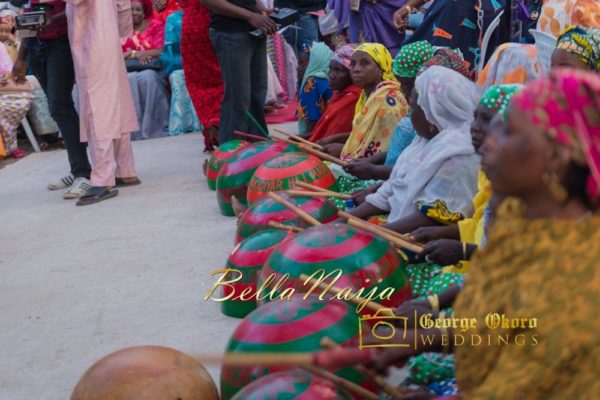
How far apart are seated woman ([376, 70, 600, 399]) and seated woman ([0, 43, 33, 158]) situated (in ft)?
28.5

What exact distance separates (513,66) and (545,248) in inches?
107

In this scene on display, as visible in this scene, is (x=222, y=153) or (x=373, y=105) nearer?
(x=373, y=105)

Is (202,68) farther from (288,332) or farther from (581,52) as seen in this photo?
(288,332)

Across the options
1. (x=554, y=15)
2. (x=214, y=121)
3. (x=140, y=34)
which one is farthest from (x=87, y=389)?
(x=140, y=34)

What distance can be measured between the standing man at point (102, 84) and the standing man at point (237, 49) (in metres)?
0.78

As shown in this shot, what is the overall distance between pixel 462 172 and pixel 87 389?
6.20 feet

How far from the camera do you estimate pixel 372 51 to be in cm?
573

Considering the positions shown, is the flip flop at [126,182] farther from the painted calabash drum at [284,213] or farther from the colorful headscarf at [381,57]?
the painted calabash drum at [284,213]

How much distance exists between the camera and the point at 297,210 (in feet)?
13.7

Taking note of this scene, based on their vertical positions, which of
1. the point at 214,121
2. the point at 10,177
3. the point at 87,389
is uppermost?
the point at 87,389

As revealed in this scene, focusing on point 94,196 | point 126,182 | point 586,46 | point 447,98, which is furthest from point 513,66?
point 126,182

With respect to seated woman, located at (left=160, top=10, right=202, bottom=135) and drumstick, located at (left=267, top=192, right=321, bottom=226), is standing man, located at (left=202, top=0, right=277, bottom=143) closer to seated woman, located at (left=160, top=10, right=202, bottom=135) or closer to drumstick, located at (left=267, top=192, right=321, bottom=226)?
drumstick, located at (left=267, top=192, right=321, bottom=226)

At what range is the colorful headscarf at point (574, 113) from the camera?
183 cm

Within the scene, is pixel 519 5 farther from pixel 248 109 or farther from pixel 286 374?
pixel 286 374
